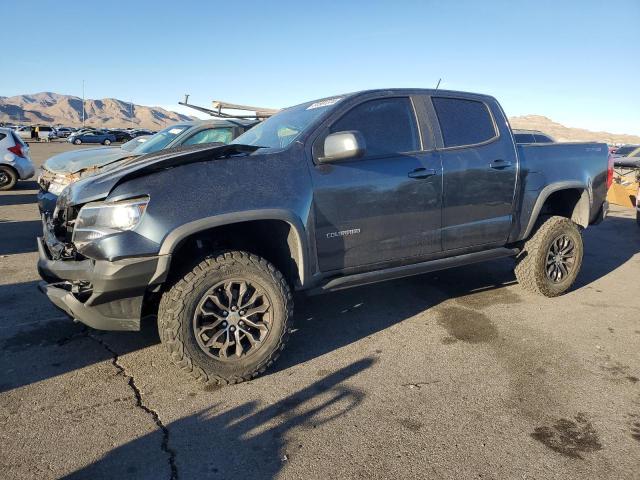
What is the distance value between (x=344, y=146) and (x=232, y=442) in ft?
6.45

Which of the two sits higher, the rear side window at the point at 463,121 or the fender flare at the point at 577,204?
the rear side window at the point at 463,121

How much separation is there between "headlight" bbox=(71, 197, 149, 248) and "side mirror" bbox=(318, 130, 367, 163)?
→ 1.26 m

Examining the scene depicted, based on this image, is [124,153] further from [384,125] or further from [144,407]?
[144,407]

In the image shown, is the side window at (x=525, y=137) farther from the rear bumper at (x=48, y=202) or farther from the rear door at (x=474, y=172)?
the rear bumper at (x=48, y=202)

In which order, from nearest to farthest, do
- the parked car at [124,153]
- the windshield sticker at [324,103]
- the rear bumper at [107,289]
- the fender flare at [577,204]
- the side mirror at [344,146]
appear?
the rear bumper at [107,289] < the side mirror at [344,146] < the windshield sticker at [324,103] < the fender flare at [577,204] < the parked car at [124,153]

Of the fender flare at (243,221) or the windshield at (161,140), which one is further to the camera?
the windshield at (161,140)

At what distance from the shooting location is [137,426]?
109 inches

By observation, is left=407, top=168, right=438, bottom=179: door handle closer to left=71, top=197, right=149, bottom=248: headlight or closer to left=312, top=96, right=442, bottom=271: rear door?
left=312, top=96, right=442, bottom=271: rear door

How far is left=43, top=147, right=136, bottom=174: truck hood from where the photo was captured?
732cm

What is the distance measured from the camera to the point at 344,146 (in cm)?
335

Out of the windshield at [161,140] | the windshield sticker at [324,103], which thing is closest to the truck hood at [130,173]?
the windshield sticker at [324,103]

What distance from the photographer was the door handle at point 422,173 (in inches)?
152

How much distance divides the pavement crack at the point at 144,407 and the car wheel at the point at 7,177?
1022 cm

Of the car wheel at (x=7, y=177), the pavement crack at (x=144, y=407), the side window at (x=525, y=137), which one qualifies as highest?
the side window at (x=525, y=137)
